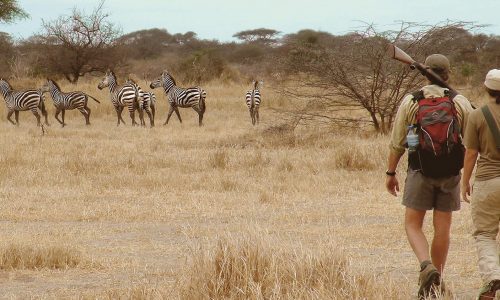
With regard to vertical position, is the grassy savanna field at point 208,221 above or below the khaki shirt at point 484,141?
below

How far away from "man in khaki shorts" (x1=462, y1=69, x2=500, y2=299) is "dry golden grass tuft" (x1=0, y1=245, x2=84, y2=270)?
3.04m

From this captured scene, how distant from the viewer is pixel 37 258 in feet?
21.8

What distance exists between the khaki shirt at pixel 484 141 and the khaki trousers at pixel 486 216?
6 centimetres

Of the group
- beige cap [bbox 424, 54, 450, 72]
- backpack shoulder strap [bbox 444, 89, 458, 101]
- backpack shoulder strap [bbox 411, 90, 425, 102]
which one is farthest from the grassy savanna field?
beige cap [bbox 424, 54, 450, 72]

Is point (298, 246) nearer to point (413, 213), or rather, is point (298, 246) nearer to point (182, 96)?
point (413, 213)

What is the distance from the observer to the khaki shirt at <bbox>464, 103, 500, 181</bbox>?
5031mm

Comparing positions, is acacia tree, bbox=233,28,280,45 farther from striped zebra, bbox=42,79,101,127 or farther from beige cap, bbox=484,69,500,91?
beige cap, bbox=484,69,500,91

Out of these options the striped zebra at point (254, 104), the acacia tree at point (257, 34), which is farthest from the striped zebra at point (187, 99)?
the acacia tree at point (257, 34)

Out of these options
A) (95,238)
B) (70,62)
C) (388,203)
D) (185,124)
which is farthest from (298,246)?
(70,62)

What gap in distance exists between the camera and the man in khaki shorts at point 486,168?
502 cm

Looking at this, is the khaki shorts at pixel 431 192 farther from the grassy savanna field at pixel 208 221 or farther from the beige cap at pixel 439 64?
the beige cap at pixel 439 64

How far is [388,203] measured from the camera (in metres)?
9.74

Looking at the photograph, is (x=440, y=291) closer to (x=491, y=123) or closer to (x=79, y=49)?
(x=491, y=123)

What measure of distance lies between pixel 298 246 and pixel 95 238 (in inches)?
115
